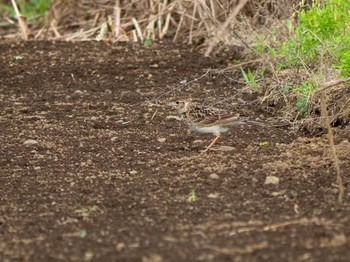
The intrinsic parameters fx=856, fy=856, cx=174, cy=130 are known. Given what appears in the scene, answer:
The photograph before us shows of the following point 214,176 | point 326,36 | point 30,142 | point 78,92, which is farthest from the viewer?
point 78,92

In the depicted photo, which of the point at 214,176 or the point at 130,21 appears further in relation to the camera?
the point at 130,21

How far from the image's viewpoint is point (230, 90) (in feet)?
32.1

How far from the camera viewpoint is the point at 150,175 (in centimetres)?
665

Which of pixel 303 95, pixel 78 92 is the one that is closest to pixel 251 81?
pixel 303 95

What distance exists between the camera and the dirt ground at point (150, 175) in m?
4.93

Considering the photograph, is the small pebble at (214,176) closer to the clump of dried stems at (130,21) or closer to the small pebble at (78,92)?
the small pebble at (78,92)

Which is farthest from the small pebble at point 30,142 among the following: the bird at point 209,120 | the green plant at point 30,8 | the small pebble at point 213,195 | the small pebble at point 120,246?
the green plant at point 30,8

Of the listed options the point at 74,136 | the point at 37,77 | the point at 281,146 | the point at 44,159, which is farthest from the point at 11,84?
the point at 281,146

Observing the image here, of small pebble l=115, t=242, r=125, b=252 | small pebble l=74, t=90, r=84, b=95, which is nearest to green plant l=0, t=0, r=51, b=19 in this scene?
small pebble l=74, t=90, r=84, b=95

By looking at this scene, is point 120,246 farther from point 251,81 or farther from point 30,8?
point 30,8

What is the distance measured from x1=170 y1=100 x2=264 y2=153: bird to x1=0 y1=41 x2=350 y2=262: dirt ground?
0.57ft

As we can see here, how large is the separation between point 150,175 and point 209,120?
1184 millimetres

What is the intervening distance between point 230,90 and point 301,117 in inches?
65.6

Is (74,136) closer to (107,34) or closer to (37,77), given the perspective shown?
(37,77)
